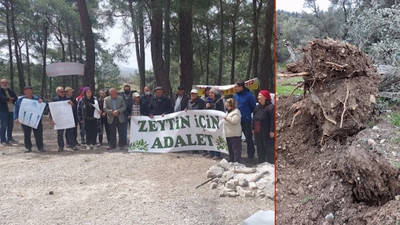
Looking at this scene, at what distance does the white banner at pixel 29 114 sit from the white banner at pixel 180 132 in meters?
1.60

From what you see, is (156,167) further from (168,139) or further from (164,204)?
(164,204)

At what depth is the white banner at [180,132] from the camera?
510cm

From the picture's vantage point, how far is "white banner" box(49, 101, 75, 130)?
599 centimetres

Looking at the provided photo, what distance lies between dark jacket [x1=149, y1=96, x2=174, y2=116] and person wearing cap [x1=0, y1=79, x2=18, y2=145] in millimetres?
2751

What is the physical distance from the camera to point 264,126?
150 inches

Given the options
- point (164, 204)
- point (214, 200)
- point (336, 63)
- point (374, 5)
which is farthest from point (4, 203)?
point (374, 5)

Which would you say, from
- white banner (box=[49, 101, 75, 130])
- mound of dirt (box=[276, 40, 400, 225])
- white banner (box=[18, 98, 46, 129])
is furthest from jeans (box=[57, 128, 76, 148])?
mound of dirt (box=[276, 40, 400, 225])

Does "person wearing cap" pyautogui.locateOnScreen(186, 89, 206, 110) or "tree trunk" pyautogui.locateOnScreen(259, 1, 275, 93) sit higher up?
"tree trunk" pyautogui.locateOnScreen(259, 1, 275, 93)

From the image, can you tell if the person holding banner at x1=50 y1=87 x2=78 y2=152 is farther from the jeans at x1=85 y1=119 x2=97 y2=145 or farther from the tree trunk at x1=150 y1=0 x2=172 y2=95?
the tree trunk at x1=150 y1=0 x2=172 y2=95

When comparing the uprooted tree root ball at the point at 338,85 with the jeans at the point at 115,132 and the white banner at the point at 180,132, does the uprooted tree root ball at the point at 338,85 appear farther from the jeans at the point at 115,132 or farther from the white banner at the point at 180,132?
the jeans at the point at 115,132

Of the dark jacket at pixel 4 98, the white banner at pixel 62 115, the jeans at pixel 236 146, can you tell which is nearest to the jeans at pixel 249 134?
the jeans at pixel 236 146

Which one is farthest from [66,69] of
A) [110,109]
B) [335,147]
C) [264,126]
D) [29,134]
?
[335,147]

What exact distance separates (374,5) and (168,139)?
335 centimetres

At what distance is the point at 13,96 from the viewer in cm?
656
